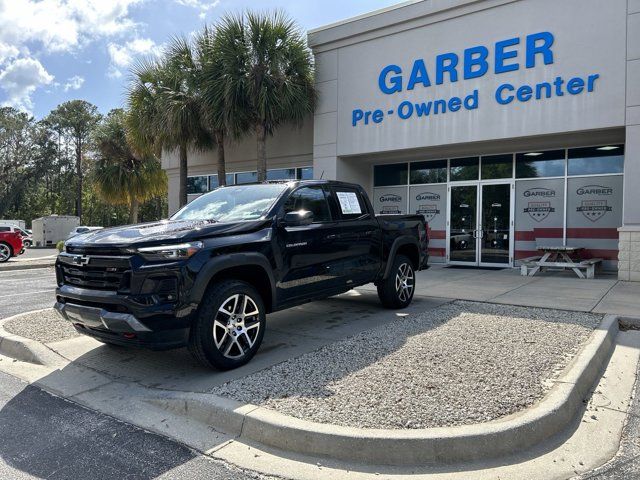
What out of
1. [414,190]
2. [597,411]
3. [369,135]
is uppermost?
[369,135]

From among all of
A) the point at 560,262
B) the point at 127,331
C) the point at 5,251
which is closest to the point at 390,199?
the point at 560,262

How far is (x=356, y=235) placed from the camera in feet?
21.0

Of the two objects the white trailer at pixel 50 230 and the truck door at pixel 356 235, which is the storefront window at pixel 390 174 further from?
the white trailer at pixel 50 230

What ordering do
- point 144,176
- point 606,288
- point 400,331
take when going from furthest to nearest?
1. point 144,176
2. point 606,288
3. point 400,331

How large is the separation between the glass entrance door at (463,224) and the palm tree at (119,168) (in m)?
16.2

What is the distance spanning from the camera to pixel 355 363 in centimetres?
474

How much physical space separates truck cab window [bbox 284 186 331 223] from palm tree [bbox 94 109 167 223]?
20206mm

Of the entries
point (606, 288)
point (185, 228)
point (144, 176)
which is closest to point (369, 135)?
point (606, 288)

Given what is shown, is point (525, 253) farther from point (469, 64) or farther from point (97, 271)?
point (97, 271)

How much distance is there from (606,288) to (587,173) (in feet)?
13.9

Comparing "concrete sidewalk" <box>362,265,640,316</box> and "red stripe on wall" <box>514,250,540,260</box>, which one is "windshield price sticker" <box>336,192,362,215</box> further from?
"red stripe on wall" <box>514,250,540,260</box>

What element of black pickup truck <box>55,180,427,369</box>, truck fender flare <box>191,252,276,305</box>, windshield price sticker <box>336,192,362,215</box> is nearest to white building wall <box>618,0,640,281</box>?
windshield price sticker <box>336,192,362,215</box>

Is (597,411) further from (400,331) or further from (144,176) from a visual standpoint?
(144,176)

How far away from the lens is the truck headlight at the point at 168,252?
4.18m
